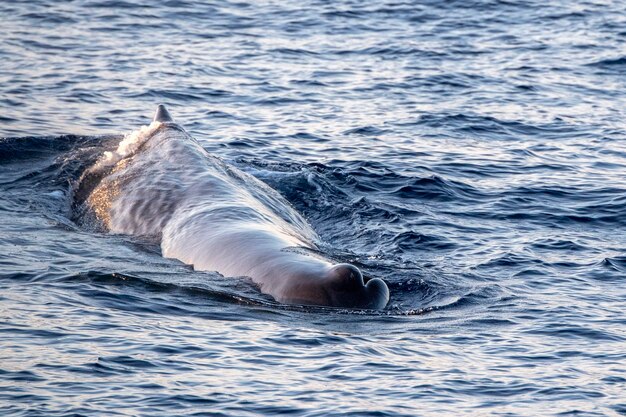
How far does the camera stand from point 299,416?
10.1 m

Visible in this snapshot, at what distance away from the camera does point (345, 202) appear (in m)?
18.9

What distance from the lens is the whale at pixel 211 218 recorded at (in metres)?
12.2

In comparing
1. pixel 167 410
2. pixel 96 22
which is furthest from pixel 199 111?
pixel 167 410

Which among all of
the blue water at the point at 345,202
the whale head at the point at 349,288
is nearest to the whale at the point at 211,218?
the whale head at the point at 349,288

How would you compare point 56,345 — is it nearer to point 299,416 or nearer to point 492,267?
point 299,416

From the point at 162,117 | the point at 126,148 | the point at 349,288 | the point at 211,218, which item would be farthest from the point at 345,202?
the point at 349,288

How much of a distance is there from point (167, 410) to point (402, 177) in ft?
36.4

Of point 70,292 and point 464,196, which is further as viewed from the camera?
point 464,196

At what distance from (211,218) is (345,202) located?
505 cm

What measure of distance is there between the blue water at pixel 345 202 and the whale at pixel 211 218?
0.79 ft

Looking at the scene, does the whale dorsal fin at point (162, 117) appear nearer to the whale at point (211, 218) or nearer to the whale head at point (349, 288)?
the whale at point (211, 218)

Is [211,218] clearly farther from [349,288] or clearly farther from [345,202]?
[345,202]

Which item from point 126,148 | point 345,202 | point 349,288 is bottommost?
point 345,202

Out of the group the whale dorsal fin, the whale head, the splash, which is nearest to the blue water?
the whale head
